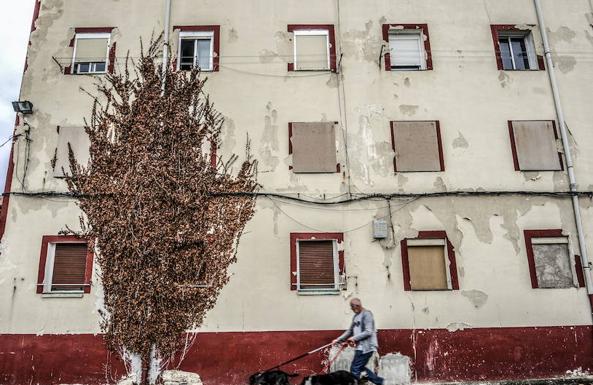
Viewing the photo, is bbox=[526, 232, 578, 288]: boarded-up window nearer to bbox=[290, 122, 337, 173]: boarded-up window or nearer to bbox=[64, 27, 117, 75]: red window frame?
bbox=[290, 122, 337, 173]: boarded-up window

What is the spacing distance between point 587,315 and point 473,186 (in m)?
4.41

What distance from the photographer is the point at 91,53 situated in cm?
1567

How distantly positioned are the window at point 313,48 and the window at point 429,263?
566 centimetres

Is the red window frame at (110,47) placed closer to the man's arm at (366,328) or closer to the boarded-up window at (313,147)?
the boarded-up window at (313,147)

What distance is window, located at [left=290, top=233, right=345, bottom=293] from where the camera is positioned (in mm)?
13812

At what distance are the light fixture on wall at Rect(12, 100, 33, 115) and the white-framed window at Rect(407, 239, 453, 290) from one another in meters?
11.3

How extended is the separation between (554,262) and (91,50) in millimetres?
14640

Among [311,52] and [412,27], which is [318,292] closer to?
[311,52]

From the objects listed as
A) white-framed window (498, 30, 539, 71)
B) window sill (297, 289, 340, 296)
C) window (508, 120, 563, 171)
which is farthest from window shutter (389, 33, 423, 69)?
window sill (297, 289, 340, 296)

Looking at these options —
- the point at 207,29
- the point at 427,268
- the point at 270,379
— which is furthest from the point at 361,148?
the point at 270,379

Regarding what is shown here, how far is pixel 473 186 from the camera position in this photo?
1453 cm

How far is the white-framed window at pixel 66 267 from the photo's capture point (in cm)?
1375

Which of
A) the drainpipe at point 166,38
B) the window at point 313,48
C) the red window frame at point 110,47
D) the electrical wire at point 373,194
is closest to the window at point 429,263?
the electrical wire at point 373,194

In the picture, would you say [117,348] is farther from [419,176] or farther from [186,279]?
[419,176]
